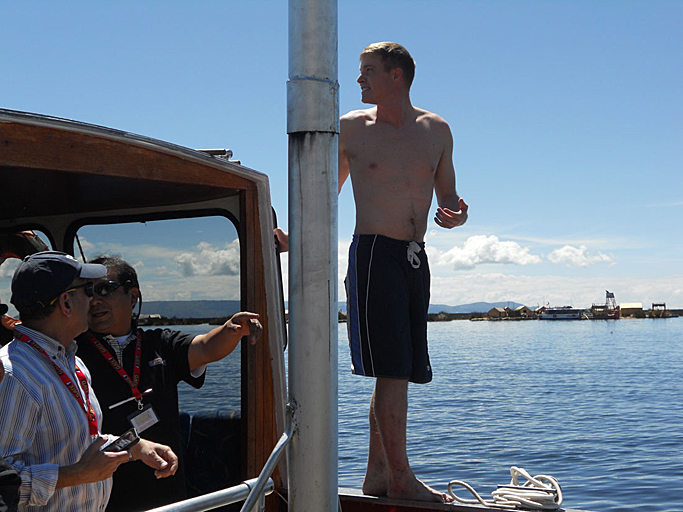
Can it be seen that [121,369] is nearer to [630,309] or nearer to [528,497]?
[528,497]

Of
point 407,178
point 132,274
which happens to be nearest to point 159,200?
point 132,274

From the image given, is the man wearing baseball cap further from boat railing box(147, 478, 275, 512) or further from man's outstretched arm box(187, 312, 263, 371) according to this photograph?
man's outstretched arm box(187, 312, 263, 371)

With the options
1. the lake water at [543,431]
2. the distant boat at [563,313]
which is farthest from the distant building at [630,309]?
the lake water at [543,431]

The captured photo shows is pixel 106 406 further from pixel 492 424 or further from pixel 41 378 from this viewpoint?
pixel 492 424

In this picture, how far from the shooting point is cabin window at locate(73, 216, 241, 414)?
3746 mm

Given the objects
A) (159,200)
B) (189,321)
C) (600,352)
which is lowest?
(600,352)

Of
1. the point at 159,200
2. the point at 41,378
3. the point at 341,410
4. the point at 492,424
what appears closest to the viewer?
the point at 41,378

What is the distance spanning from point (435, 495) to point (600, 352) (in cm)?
6398

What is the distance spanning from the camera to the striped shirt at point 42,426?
2.05 meters

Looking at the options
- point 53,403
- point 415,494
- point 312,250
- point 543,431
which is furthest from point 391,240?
point 543,431

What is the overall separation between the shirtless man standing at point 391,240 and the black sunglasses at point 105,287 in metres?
1.08

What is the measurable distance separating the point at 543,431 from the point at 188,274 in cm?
1751

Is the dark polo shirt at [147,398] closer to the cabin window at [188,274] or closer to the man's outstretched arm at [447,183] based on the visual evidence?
the cabin window at [188,274]

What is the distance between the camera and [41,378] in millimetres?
2188
